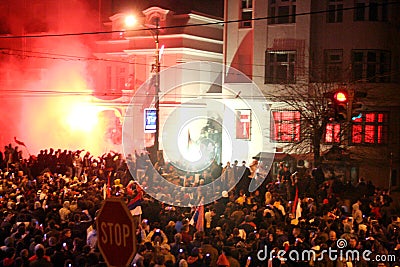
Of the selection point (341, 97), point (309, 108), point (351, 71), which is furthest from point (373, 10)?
point (341, 97)

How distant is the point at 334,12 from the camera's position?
23.7 m

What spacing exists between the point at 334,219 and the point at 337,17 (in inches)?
523

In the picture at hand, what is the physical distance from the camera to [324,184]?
16656mm

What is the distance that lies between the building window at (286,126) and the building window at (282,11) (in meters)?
3.47

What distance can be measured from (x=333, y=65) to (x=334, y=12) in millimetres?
2047

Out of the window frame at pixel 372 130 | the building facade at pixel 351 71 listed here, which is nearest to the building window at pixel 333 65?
the building facade at pixel 351 71

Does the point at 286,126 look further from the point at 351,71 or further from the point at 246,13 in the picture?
the point at 246,13

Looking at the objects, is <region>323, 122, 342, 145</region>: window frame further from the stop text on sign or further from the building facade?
the stop text on sign

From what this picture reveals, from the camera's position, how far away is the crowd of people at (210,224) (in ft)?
31.4

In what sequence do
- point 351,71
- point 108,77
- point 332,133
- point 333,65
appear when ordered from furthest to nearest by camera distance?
point 108,77 → point 333,65 → point 351,71 → point 332,133

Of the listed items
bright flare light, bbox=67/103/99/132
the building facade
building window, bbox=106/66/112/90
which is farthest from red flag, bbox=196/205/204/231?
building window, bbox=106/66/112/90

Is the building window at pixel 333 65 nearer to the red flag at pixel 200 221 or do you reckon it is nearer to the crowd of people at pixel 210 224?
the crowd of people at pixel 210 224

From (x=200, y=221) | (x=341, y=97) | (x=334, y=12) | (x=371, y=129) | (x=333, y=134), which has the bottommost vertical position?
(x=200, y=221)

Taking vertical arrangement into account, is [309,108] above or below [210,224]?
above
